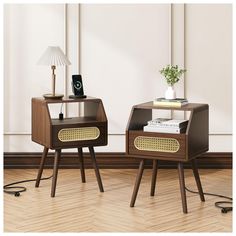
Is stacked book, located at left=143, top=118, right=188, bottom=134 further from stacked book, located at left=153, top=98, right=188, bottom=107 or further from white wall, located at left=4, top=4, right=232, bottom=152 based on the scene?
white wall, located at left=4, top=4, right=232, bottom=152

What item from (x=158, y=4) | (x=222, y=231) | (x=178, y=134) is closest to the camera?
(x=222, y=231)

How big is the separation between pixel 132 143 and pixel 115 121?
1.22 m

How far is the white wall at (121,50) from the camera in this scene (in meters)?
5.28

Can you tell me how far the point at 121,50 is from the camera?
17.4 feet

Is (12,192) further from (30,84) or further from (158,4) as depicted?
(158,4)

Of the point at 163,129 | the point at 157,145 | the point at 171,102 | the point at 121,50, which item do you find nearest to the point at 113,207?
the point at 157,145

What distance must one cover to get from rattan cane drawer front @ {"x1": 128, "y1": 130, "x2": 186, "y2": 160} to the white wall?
1.24 meters

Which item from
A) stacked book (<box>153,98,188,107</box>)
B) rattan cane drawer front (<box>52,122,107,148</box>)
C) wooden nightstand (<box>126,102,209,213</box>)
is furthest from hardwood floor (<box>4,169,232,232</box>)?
stacked book (<box>153,98,188,107</box>)

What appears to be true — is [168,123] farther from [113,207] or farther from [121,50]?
[121,50]

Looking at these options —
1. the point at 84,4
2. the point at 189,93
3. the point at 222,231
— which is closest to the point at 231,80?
the point at 189,93

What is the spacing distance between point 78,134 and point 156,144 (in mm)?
656

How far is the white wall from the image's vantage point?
5.28m

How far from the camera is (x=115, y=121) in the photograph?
5.36 m

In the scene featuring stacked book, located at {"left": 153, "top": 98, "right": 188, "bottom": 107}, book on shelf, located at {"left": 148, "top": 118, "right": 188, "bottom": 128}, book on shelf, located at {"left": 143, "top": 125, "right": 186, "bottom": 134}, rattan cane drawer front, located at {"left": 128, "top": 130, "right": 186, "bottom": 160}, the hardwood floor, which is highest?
stacked book, located at {"left": 153, "top": 98, "right": 188, "bottom": 107}
